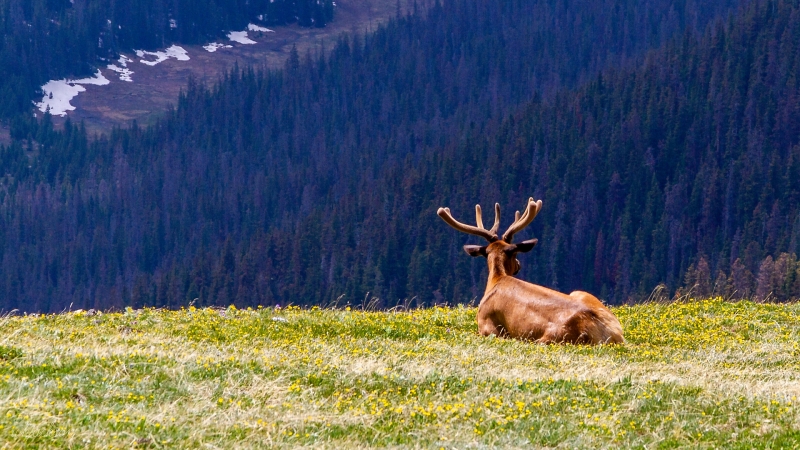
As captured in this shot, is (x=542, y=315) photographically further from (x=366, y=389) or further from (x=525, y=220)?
(x=366, y=389)

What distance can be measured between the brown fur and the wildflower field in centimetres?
70

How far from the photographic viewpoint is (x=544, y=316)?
17.6m

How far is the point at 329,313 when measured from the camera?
1973cm

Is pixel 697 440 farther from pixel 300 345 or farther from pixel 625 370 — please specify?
pixel 300 345

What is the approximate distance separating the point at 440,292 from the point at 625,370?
177 m

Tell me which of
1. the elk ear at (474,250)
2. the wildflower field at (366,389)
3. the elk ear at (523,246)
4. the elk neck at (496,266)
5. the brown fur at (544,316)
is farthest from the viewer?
the elk ear at (474,250)

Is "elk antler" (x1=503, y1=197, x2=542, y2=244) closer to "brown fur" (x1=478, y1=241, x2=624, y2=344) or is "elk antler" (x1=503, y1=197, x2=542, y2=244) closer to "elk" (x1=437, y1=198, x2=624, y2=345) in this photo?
"elk" (x1=437, y1=198, x2=624, y2=345)

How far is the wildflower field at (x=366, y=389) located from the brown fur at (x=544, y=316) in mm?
700

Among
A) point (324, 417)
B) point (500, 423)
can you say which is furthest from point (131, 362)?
point (500, 423)

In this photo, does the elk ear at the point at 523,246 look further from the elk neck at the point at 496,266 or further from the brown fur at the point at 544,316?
the brown fur at the point at 544,316

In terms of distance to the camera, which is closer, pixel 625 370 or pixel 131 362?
pixel 131 362

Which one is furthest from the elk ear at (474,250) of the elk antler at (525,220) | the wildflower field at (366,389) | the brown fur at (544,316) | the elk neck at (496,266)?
the wildflower field at (366,389)

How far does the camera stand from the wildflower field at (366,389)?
384 inches

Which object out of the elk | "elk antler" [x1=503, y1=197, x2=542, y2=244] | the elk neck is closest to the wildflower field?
the elk
